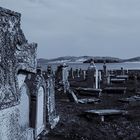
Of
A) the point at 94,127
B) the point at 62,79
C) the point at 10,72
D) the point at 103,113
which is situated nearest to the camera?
the point at 10,72

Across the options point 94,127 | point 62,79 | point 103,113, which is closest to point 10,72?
point 94,127

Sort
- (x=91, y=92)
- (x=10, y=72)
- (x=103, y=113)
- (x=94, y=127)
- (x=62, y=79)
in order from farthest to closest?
1. (x=62, y=79)
2. (x=91, y=92)
3. (x=103, y=113)
4. (x=94, y=127)
5. (x=10, y=72)

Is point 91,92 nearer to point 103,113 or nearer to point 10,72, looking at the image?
point 103,113

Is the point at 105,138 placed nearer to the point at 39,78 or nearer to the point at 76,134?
the point at 76,134

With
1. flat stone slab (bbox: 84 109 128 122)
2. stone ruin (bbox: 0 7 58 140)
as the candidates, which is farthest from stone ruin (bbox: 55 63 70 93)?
stone ruin (bbox: 0 7 58 140)

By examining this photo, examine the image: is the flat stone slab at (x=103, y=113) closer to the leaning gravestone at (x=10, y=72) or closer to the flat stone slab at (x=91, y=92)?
the flat stone slab at (x=91, y=92)

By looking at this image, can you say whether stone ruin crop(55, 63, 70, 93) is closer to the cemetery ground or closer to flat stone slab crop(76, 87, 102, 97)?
flat stone slab crop(76, 87, 102, 97)

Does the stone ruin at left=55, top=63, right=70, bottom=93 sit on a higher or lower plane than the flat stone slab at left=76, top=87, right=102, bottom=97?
higher

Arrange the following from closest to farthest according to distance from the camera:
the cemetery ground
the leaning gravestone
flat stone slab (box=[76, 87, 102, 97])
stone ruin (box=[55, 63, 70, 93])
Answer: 1. the leaning gravestone
2. the cemetery ground
3. flat stone slab (box=[76, 87, 102, 97])
4. stone ruin (box=[55, 63, 70, 93])

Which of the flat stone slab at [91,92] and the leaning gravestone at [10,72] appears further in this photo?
the flat stone slab at [91,92]

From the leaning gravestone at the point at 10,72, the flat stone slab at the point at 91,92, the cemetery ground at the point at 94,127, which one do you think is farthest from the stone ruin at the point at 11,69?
the flat stone slab at the point at 91,92

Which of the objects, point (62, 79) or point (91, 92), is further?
point (62, 79)

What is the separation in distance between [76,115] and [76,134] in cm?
339

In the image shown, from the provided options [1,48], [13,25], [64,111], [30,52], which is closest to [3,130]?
[1,48]
